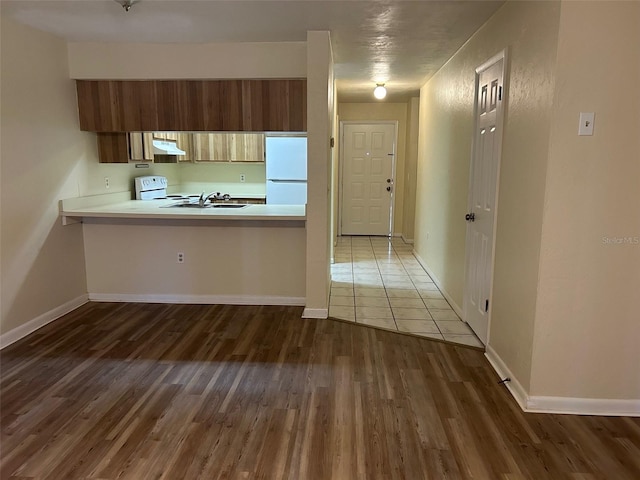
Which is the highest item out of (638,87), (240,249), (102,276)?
(638,87)

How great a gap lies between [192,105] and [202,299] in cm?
181

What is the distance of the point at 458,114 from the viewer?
411 centimetres

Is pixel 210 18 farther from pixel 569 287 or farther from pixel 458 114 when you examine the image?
pixel 569 287

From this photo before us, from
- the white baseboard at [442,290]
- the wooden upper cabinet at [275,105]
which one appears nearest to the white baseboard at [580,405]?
the white baseboard at [442,290]

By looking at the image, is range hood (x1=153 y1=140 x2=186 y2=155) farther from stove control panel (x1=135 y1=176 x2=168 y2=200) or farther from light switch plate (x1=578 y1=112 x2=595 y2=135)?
light switch plate (x1=578 y1=112 x2=595 y2=135)

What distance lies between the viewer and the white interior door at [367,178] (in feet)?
25.3

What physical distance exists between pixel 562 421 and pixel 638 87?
1752mm

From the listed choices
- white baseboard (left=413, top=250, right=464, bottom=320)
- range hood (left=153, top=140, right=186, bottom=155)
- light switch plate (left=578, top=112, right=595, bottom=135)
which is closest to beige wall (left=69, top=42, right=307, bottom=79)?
range hood (left=153, top=140, right=186, bottom=155)

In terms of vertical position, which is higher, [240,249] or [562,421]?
[240,249]

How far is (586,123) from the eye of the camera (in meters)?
2.18

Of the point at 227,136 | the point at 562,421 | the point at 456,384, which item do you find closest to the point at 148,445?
the point at 456,384

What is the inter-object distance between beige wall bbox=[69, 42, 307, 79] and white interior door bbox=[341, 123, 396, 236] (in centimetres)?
401

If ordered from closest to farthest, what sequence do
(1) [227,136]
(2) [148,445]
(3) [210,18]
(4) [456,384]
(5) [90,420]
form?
(2) [148,445]
(5) [90,420]
(4) [456,384]
(3) [210,18]
(1) [227,136]

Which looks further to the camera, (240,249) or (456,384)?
(240,249)
